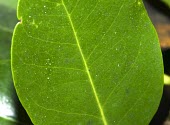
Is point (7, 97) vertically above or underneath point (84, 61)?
underneath

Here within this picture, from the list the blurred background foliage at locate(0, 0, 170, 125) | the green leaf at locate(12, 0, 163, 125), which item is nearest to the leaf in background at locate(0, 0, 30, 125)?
the blurred background foliage at locate(0, 0, 170, 125)

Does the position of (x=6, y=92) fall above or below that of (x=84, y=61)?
below

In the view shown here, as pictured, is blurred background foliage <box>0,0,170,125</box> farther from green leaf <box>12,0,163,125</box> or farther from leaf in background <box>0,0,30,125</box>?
green leaf <box>12,0,163,125</box>

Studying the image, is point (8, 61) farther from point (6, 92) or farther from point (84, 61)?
point (84, 61)

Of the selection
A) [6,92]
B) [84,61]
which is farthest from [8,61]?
[84,61]

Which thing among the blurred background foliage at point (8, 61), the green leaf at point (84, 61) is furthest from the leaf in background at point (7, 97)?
the green leaf at point (84, 61)

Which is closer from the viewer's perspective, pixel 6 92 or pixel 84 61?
pixel 84 61

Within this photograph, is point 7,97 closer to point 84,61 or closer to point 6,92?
point 6,92
